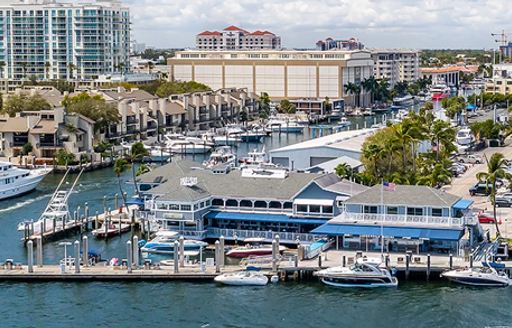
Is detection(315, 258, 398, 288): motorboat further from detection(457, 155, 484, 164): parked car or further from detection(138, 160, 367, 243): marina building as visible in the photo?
detection(457, 155, 484, 164): parked car

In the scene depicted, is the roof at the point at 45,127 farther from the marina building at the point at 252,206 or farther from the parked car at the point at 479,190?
the parked car at the point at 479,190

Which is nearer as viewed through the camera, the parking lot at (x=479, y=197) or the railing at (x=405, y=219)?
the railing at (x=405, y=219)

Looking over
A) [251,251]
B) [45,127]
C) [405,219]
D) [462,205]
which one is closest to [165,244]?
[251,251]

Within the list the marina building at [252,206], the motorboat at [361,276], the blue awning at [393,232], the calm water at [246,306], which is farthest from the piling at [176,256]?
the blue awning at [393,232]

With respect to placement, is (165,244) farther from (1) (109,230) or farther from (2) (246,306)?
(2) (246,306)

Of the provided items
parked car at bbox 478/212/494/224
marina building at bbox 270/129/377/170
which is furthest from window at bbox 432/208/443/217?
marina building at bbox 270/129/377/170

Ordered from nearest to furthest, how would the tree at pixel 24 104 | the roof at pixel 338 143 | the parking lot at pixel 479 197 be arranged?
the parking lot at pixel 479 197 → the roof at pixel 338 143 → the tree at pixel 24 104

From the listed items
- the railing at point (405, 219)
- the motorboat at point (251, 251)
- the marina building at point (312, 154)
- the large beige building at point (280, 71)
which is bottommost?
the motorboat at point (251, 251)
